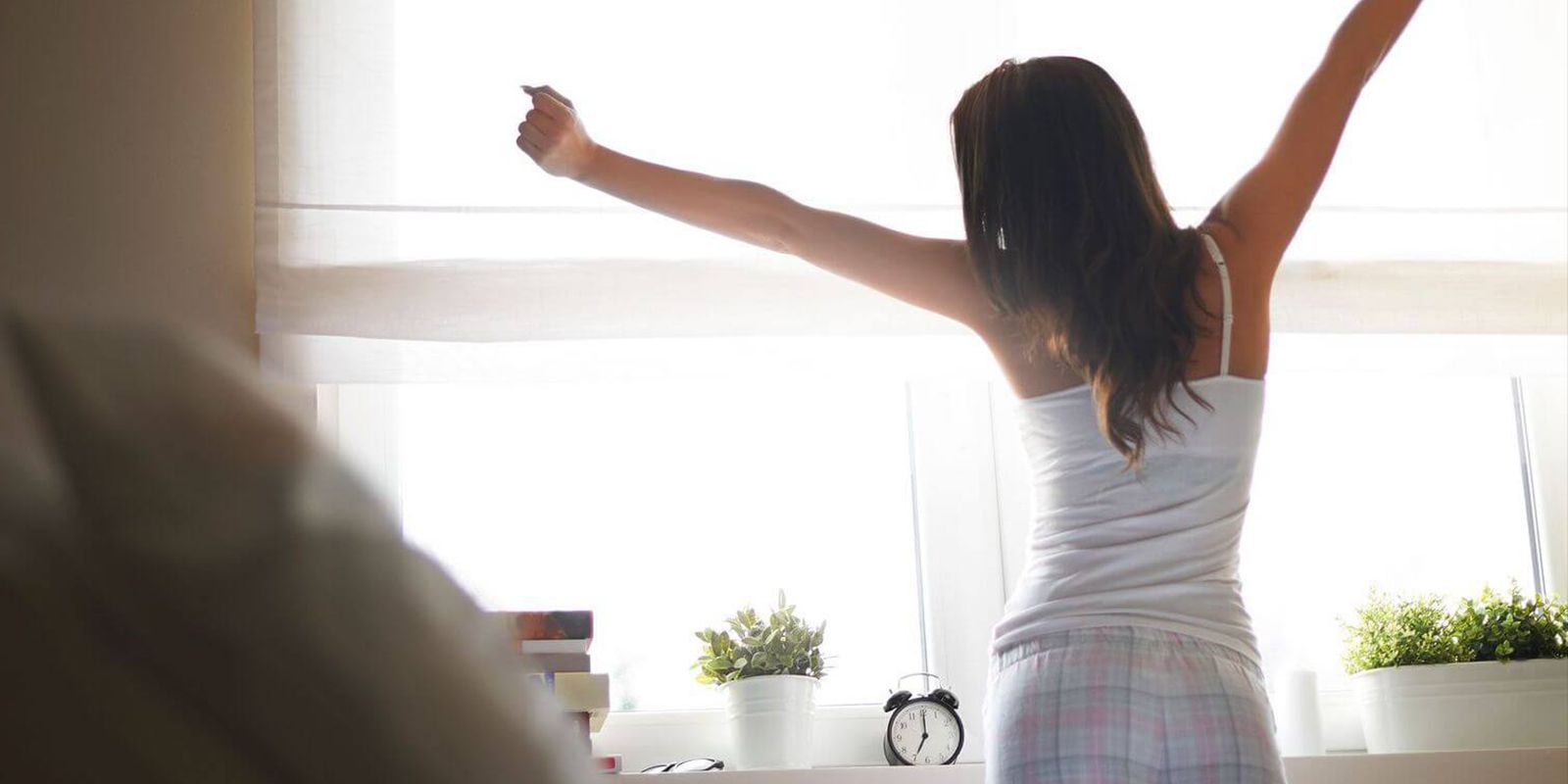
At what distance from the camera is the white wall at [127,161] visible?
1929 mm

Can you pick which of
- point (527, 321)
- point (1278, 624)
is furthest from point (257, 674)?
point (1278, 624)

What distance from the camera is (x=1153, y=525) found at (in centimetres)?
140

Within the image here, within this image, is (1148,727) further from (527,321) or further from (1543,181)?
(1543,181)

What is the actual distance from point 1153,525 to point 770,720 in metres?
0.76

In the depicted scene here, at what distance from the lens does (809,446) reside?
2.31 metres

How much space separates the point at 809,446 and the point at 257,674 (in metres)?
2.09

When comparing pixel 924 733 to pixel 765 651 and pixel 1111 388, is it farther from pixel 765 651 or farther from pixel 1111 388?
pixel 1111 388

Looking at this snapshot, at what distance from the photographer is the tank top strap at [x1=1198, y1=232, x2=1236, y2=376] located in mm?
1434

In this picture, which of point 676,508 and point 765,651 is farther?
point 676,508

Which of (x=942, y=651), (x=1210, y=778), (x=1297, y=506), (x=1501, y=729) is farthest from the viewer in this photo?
(x=1297, y=506)

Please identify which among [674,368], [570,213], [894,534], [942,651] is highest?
[570,213]

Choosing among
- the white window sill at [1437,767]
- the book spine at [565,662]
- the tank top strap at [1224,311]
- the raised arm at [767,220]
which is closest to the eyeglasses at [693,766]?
the book spine at [565,662]

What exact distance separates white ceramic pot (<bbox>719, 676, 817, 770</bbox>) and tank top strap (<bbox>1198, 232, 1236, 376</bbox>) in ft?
2.67

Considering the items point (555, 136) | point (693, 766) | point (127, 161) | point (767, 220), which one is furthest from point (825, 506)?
point (127, 161)
